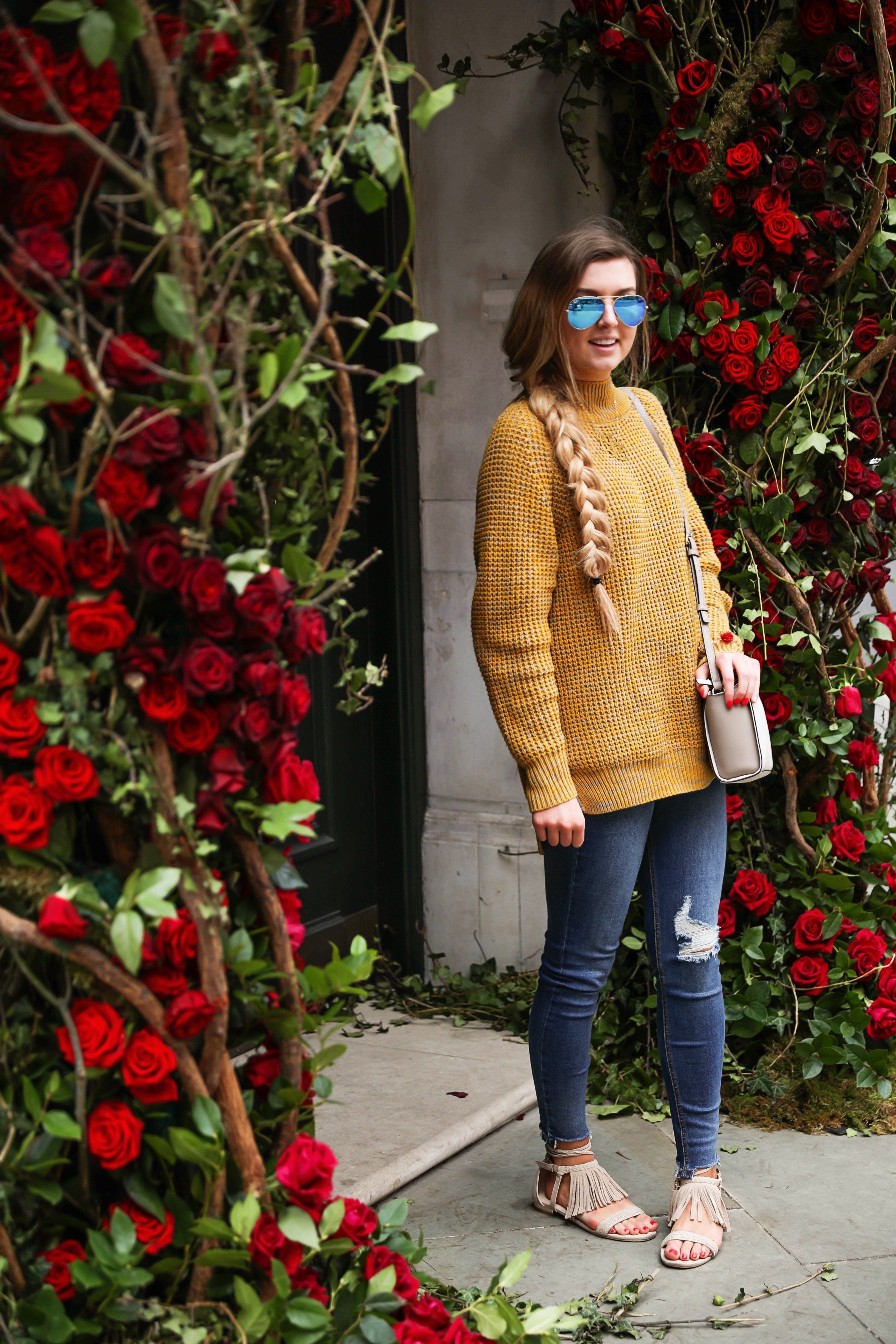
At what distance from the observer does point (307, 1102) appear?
1.72m

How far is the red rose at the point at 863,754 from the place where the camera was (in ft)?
10.5

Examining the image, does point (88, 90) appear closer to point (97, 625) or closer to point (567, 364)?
point (97, 625)

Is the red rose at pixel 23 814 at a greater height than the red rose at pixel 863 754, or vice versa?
the red rose at pixel 23 814

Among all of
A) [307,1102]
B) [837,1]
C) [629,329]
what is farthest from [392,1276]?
[837,1]

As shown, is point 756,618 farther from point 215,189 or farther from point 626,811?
point 215,189

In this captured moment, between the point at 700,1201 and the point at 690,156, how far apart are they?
7.43 ft

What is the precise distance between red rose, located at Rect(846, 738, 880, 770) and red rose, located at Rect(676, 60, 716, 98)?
5.14ft

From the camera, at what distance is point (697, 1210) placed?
2537mm

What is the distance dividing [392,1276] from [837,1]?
281 cm

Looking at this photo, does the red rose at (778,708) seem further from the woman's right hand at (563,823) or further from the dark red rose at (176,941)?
the dark red rose at (176,941)

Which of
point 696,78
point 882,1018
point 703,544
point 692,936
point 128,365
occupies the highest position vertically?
point 696,78

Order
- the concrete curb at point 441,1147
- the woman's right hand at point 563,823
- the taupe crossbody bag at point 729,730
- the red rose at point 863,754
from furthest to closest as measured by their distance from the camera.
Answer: the red rose at point 863,754 → the concrete curb at point 441,1147 → the taupe crossbody bag at point 729,730 → the woman's right hand at point 563,823

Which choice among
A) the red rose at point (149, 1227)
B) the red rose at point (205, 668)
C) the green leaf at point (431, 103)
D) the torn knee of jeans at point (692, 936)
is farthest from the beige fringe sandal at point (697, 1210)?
the green leaf at point (431, 103)

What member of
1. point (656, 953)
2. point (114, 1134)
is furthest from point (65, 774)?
point (656, 953)
